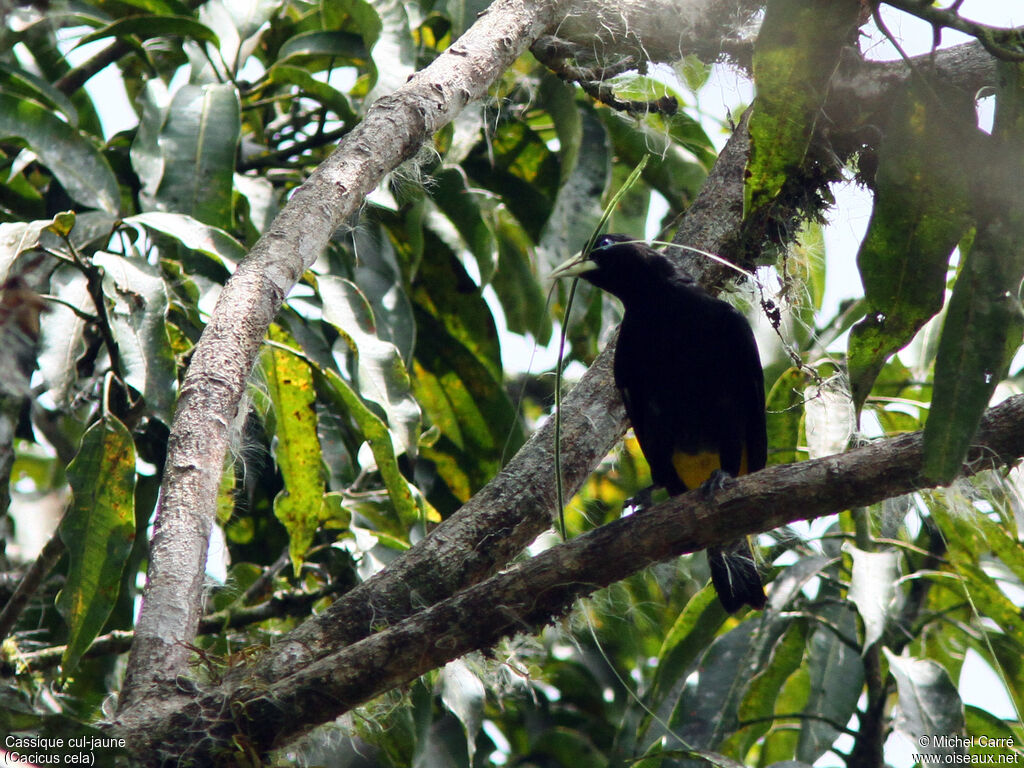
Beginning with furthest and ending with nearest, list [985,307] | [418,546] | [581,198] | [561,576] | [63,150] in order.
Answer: [581,198] → [63,150] → [418,546] → [561,576] → [985,307]

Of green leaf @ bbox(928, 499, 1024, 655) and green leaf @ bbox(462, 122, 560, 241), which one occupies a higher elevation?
green leaf @ bbox(462, 122, 560, 241)

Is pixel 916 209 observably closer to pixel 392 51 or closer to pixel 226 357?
pixel 226 357

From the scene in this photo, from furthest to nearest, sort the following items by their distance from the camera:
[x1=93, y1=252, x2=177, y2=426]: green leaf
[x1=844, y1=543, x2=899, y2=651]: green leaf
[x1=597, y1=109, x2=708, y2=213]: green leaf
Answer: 1. [x1=597, y1=109, x2=708, y2=213]: green leaf
2. [x1=844, y1=543, x2=899, y2=651]: green leaf
3. [x1=93, y1=252, x2=177, y2=426]: green leaf

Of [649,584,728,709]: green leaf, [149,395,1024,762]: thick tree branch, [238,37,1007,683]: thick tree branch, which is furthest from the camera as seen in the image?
[649,584,728,709]: green leaf

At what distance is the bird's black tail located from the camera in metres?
3.40

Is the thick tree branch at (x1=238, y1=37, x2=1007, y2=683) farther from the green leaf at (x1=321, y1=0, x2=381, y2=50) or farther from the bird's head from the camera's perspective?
the green leaf at (x1=321, y1=0, x2=381, y2=50)

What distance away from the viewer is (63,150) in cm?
328

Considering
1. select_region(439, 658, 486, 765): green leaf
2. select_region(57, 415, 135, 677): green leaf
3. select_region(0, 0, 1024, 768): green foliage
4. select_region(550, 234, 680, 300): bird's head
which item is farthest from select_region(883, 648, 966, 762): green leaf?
select_region(57, 415, 135, 677): green leaf

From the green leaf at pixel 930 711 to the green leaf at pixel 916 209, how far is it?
5.71ft

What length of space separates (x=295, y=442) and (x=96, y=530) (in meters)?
0.60

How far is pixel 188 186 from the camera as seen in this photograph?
3273 millimetres

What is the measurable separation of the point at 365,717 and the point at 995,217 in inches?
68.2

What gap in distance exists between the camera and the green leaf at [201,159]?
128 inches

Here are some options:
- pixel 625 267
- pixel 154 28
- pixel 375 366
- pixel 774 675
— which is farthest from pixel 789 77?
pixel 774 675
